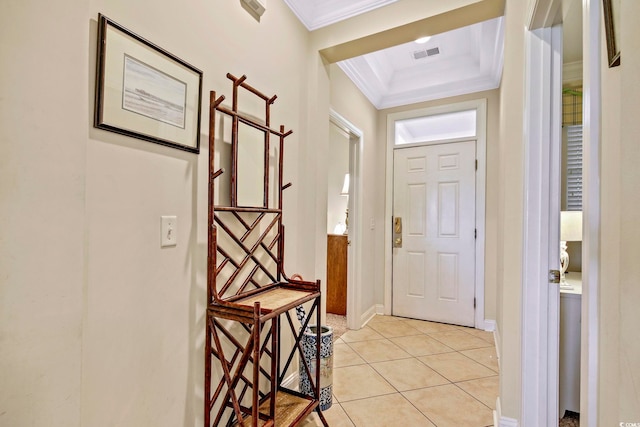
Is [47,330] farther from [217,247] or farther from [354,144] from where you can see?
[354,144]

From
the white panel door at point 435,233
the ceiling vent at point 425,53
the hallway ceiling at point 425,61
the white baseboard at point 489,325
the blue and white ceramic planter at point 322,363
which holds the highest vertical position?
the ceiling vent at point 425,53

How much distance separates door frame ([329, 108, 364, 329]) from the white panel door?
2.15 ft

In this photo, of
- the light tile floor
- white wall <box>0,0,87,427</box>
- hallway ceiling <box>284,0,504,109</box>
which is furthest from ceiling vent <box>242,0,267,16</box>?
the light tile floor

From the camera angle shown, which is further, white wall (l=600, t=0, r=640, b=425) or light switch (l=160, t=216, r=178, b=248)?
light switch (l=160, t=216, r=178, b=248)

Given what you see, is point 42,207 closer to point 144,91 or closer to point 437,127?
point 144,91

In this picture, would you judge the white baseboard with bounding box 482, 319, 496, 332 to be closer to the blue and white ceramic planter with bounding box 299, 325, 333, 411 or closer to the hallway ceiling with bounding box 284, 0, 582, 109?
the blue and white ceramic planter with bounding box 299, 325, 333, 411

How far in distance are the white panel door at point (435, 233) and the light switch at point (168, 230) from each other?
2864 mm

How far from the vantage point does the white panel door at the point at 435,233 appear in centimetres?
331

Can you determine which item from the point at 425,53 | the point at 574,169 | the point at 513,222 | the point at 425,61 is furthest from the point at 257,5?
the point at 574,169

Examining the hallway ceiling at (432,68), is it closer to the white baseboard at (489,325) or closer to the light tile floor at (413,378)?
the white baseboard at (489,325)

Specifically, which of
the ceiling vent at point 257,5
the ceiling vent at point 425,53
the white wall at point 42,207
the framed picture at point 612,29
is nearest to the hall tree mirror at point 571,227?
the framed picture at point 612,29

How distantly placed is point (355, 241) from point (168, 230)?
2252mm

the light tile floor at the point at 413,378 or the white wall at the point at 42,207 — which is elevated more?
the white wall at the point at 42,207

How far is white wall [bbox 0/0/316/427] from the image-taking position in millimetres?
783
